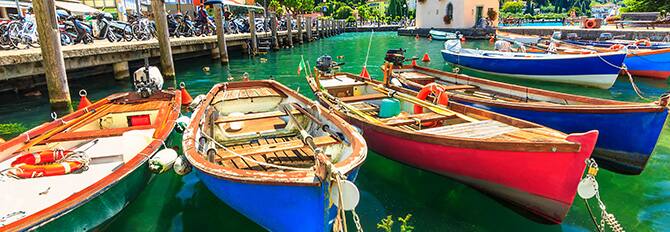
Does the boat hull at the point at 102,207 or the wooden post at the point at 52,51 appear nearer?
the boat hull at the point at 102,207

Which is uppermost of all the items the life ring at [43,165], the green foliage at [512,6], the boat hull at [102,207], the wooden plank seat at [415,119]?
the green foliage at [512,6]

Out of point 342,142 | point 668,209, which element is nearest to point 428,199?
point 342,142

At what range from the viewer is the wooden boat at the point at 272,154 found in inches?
161

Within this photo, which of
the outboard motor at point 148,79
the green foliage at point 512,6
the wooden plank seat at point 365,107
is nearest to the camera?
the wooden plank seat at point 365,107

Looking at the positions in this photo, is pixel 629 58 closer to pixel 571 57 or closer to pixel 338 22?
pixel 571 57

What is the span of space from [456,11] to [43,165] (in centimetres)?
4664

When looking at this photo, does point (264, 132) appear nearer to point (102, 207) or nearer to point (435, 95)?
point (102, 207)

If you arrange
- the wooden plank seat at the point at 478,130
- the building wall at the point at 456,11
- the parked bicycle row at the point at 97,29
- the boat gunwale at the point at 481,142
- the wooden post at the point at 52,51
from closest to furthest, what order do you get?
the boat gunwale at the point at 481,142 < the wooden plank seat at the point at 478,130 < the wooden post at the point at 52,51 < the parked bicycle row at the point at 97,29 < the building wall at the point at 456,11

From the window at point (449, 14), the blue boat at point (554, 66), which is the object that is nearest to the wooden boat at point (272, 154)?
the blue boat at point (554, 66)

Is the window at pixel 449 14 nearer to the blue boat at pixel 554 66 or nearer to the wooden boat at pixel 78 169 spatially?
the blue boat at pixel 554 66

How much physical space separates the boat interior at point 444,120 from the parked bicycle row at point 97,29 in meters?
10.8

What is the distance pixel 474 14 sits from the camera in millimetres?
46625

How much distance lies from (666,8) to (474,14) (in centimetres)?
1760

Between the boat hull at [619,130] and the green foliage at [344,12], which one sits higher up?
the green foliage at [344,12]
